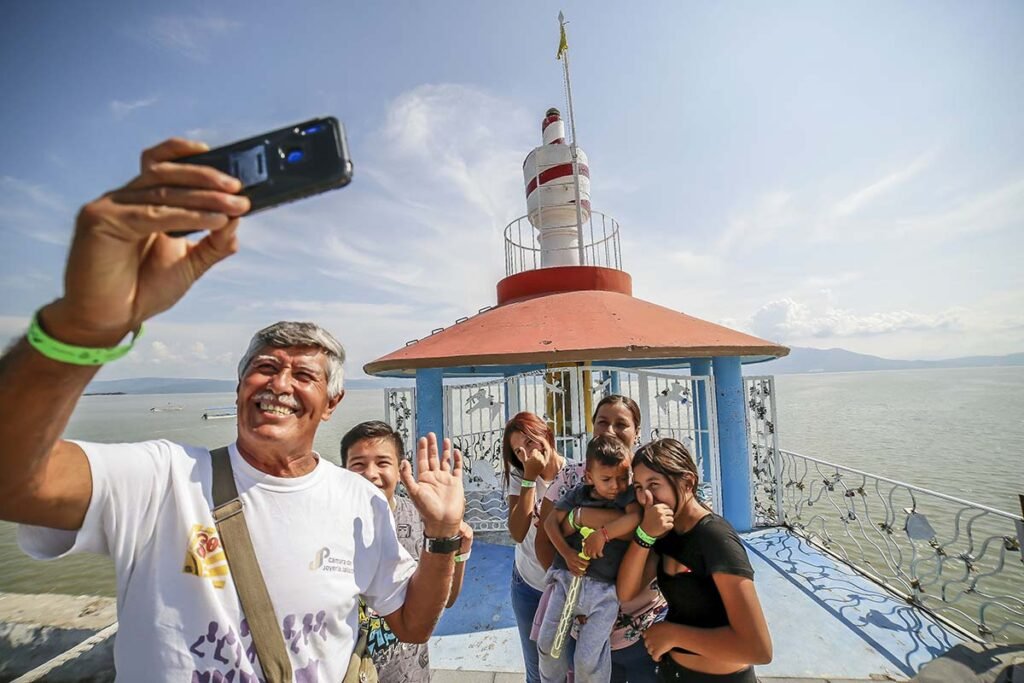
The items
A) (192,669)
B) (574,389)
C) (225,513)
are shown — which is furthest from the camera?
(574,389)

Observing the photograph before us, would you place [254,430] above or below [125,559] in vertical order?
above

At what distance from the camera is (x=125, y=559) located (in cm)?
119

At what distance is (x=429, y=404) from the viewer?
7246 mm

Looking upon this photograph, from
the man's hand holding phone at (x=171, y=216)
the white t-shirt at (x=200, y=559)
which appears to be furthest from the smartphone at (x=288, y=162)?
the white t-shirt at (x=200, y=559)

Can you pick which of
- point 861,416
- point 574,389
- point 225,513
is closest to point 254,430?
point 225,513

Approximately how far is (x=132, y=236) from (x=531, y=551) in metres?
2.59

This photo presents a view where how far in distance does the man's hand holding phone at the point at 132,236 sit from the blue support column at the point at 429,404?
6382mm

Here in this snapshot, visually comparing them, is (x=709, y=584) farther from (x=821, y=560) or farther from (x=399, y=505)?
(x=821, y=560)

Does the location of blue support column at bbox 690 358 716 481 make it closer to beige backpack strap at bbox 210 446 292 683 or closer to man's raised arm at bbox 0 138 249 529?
beige backpack strap at bbox 210 446 292 683

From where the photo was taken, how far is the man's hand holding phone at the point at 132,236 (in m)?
0.83

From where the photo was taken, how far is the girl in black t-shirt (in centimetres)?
177

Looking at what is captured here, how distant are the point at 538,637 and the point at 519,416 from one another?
131cm

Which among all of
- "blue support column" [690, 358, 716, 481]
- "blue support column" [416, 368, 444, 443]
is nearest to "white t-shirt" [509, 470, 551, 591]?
"blue support column" [416, 368, 444, 443]

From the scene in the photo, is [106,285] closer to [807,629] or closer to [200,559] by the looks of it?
[200,559]
